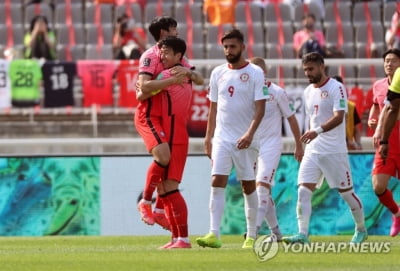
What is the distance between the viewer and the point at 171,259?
11.8 metres

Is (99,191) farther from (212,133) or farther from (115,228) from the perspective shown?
(212,133)

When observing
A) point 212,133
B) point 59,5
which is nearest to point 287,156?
point 212,133

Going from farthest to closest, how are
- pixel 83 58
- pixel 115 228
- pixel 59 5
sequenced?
pixel 59 5
pixel 83 58
pixel 115 228

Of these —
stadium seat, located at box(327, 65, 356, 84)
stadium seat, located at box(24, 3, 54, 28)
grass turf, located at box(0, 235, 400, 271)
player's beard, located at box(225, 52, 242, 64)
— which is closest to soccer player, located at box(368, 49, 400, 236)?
grass turf, located at box(0, 235, 400, 271)

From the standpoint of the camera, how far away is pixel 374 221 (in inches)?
758

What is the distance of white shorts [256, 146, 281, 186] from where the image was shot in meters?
15.4

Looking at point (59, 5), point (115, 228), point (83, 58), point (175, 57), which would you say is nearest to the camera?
point (175, 57)

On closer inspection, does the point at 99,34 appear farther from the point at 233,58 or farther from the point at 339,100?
the point at 233,58

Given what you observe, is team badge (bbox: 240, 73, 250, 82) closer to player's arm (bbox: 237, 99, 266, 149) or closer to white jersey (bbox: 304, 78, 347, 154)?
player's arm (bbox: 237, 99, 266, 149)

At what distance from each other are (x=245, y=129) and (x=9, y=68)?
7006mm

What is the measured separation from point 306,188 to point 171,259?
3.19m

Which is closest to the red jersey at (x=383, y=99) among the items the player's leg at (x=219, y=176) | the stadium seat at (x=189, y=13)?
the player's leg at (x=219, y=176)

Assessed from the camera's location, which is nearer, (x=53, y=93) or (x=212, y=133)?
(x=212, y=133)

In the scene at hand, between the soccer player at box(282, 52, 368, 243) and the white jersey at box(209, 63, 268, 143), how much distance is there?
1086 millimetres
